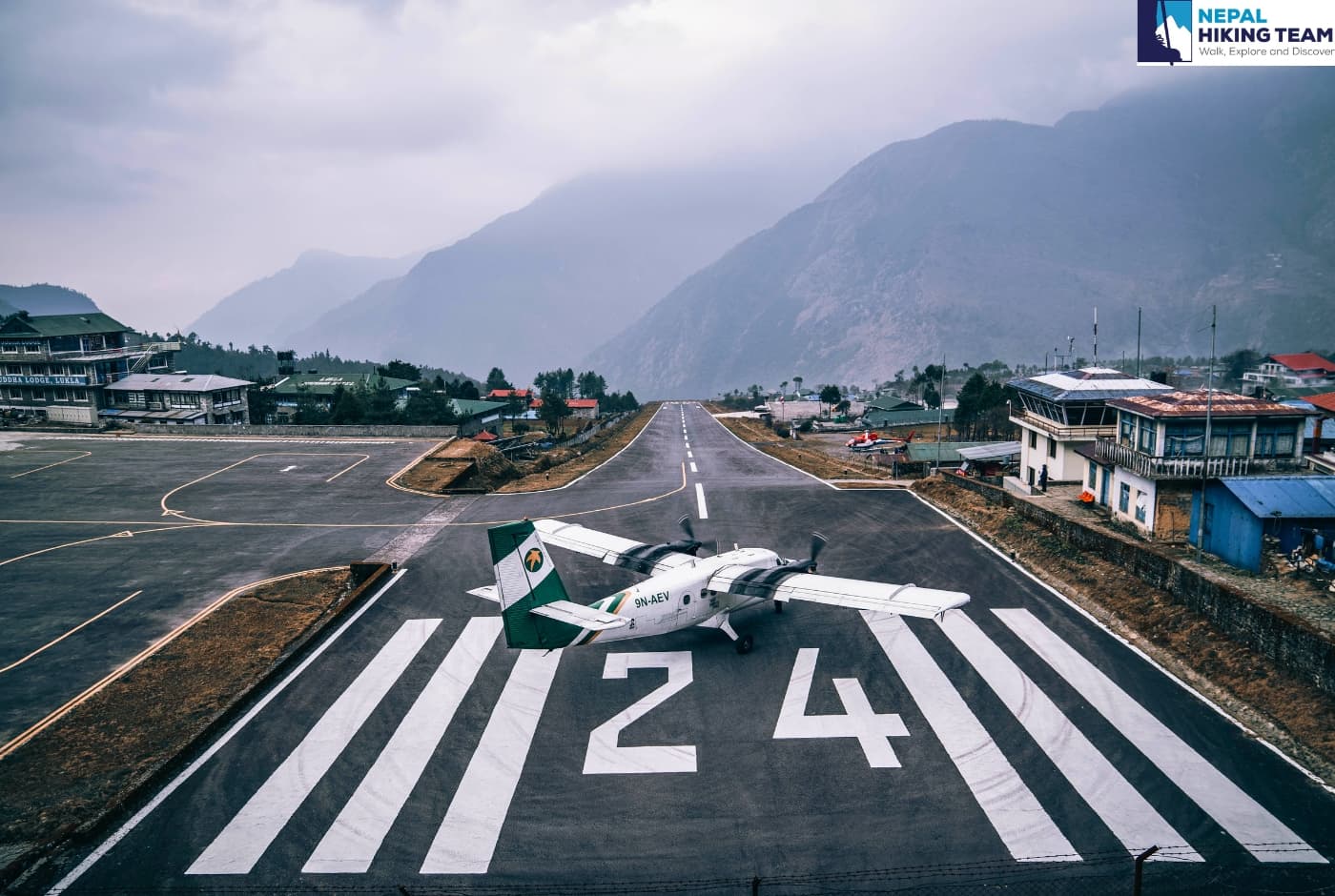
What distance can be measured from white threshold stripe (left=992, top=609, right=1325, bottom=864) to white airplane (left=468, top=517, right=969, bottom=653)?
550 cm

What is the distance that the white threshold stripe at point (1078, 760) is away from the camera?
59.4 feet

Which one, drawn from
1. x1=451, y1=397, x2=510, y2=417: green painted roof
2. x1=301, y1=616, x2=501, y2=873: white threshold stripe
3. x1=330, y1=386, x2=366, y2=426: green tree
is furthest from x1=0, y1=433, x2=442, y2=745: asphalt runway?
x1=451, y1=397, x2=510, y2=417: green painted roof

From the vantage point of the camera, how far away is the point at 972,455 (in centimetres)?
6875

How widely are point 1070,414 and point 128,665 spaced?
184 feet

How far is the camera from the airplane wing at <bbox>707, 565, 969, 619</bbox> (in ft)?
80.7

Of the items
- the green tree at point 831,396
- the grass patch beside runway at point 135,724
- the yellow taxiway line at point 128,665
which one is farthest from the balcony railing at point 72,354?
the green tree at point 831,396

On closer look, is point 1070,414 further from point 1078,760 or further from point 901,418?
point 901,418

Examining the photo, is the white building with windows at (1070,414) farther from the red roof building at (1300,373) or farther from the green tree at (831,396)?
the red roof building at (1300,373)

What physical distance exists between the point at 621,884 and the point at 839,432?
384 feet

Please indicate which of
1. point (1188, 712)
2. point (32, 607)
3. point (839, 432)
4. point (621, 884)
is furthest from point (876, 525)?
point (839, 432)

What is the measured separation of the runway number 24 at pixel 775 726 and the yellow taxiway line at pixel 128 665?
17822 mm

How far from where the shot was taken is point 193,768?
2152 cm

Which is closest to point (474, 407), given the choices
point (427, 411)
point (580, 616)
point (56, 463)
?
point (427, 411)

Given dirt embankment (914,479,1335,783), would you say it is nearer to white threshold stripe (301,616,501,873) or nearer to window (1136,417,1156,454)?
window (1136,417,1156,454)
